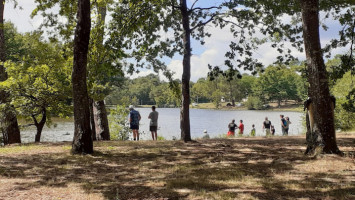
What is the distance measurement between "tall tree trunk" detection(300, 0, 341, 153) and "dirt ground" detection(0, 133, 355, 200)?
0.46 meters

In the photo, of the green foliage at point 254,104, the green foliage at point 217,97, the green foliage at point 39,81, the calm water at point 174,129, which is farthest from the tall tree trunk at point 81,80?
the green foliage at point 217,97

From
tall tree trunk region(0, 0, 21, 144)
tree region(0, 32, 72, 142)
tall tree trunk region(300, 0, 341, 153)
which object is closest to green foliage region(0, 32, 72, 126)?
tree region(0, 32, 72, 142)

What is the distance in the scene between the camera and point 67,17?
495 inches

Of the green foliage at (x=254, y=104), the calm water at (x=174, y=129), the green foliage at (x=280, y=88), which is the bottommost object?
the calm water at (x=174, y=129)

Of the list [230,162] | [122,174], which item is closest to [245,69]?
[230,162]

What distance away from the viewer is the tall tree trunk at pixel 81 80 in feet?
29.2

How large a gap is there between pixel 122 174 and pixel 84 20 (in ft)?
15.9

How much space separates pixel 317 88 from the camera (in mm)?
7652

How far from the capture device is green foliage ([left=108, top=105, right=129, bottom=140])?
23875 millimetres

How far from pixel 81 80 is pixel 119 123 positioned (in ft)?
52.0

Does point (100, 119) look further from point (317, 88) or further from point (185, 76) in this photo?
point (317, 88)

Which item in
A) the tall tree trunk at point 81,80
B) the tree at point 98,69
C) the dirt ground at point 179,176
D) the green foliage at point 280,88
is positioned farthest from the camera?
the green foliage at point 280,88

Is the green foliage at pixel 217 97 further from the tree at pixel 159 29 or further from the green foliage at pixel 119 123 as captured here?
the tree at pixel 159 29

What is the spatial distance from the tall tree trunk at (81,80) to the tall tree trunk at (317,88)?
245 inches
